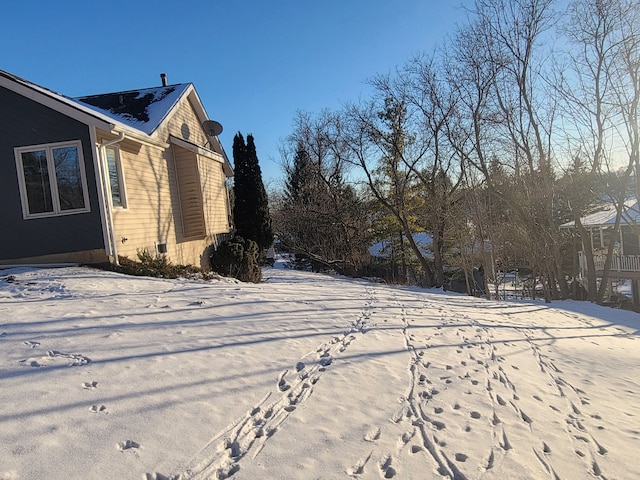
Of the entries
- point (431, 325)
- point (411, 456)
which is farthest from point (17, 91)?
point (411, 456)

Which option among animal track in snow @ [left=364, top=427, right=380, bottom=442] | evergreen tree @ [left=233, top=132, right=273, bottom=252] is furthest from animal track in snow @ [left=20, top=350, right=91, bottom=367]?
evergreen tree @ [left=233, top=132, right=273, bottom=252]

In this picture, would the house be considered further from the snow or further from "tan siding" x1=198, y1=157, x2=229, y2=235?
"tan siding" x1=198, y1=157, x2=229, y2=235

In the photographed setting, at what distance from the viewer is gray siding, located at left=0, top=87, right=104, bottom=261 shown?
9.70m

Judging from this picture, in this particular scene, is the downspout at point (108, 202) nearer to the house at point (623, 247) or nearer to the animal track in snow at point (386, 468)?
the animal track in snow at point (386, 468)

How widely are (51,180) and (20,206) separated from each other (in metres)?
0.91

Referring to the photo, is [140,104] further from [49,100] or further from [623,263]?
[623,263]

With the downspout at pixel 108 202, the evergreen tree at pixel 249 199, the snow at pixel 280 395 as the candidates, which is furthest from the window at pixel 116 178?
the evergreen tree at pixel 249 199

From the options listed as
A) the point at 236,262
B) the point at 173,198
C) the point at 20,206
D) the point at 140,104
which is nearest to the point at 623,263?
the point at 236,262

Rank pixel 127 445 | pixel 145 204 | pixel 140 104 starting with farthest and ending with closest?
1. pixel 140 104
2. pixel 145 204
3. pixel 127 445

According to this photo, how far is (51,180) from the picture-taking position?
9.83 metres

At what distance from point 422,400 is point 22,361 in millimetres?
4145

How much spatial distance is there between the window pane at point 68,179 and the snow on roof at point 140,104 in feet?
8.97

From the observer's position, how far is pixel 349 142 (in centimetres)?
2744

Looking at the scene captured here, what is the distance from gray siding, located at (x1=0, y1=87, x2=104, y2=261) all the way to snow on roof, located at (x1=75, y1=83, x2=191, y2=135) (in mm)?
2734
